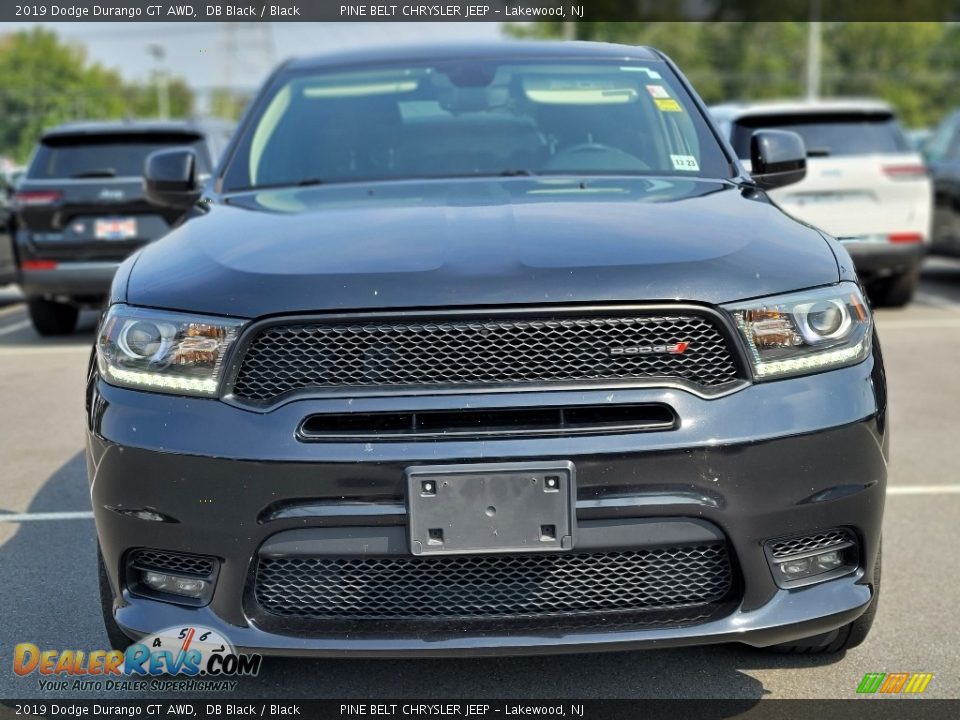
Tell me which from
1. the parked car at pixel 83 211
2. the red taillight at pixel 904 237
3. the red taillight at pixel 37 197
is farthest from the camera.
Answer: the red taillight at pixel 904 237

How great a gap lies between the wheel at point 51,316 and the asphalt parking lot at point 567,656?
3.52 m

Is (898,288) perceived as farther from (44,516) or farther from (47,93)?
(47,93)

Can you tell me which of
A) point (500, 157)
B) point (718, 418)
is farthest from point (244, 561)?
point (500, 157)

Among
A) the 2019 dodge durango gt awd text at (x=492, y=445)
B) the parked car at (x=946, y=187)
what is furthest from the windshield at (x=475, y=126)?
the parked car at (x=946, y=187)

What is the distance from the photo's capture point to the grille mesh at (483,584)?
2.81 meters

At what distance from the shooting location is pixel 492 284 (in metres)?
2.82

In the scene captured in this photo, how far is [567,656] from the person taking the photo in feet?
11.4

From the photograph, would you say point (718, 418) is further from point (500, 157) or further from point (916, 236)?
point (916, 236)

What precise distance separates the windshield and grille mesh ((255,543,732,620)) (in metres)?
1.57

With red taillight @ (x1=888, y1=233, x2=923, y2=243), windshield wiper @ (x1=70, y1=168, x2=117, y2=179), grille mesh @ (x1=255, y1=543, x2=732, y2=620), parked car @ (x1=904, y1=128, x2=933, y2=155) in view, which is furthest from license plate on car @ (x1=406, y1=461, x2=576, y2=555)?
parked car @ (x1=904, y1=128, x2=933, y2=155)

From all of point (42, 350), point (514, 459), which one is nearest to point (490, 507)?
point (514, 459)

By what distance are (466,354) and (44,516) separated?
2804 millimetres

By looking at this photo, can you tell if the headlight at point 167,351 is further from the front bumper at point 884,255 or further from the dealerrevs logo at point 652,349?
the front bumper at point 884,255

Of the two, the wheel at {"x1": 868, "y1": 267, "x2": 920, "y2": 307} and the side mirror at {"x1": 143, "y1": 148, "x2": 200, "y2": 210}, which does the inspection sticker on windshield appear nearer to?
the side mirror at {"x1": 143, "y1": 148, "x2": 200, "y2": 210}
